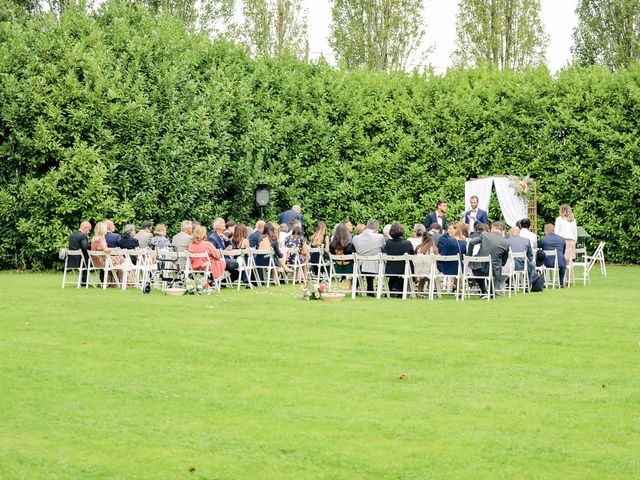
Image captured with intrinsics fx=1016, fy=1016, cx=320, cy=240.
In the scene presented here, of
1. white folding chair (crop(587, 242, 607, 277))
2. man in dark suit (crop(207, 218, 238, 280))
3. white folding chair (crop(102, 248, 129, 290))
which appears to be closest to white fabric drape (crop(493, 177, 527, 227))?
white folding chair (crop(587, 242, 607, 277))

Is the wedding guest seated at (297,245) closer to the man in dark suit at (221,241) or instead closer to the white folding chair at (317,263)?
the white folding chair at (317,263)

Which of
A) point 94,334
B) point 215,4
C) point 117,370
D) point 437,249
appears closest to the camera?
point 117,370

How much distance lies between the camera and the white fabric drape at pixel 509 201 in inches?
1046

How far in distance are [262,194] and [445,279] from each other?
8.71 meters

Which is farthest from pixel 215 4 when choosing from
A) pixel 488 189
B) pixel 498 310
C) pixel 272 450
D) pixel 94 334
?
pixel 272 450

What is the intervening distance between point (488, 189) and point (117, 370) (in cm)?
1908

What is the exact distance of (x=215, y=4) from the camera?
1499 inches

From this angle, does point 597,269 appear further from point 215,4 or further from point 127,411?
point 127,411

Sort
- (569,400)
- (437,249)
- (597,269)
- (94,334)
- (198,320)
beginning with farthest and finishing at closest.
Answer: (597,269), (437,249), (198,320), (94,334), (569,400)

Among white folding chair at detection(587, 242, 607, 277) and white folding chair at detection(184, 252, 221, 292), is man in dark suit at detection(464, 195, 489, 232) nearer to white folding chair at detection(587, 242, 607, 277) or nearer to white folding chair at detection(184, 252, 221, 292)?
white folding chair at detection(587, 242, 607, 277)

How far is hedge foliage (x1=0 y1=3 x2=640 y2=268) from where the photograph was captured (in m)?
23.8

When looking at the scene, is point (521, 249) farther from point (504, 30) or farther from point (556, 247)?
point (504, 30)

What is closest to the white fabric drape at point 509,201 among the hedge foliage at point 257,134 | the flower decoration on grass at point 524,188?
the flower decoration on grass at point 524,188

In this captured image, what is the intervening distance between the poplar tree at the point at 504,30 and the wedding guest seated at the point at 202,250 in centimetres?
2175
